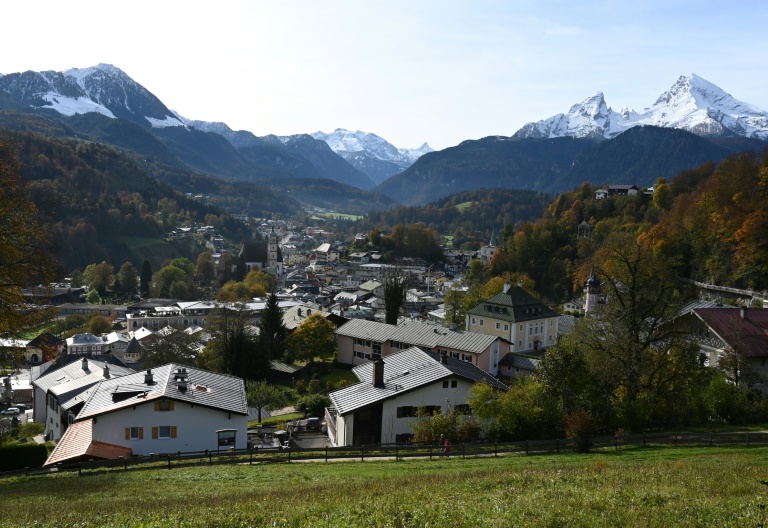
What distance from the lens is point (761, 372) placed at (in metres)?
35.6

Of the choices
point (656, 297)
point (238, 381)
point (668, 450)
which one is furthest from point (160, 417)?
point (656, 297)

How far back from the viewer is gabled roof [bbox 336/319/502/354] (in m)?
50.8

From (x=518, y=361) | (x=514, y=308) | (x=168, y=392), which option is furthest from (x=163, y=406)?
(x=514, y=308)

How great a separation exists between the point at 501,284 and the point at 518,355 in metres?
22.0

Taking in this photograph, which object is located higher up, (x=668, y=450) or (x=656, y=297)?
(x=656, y=297)

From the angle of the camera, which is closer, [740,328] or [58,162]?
[740,328]

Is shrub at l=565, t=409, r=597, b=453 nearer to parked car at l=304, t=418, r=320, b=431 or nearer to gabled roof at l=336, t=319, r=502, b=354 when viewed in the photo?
parked car at l=304, t=418, r=320, b=431

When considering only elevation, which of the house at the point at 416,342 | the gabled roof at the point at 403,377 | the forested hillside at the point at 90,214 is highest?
the forested hillside at the point at 90,214

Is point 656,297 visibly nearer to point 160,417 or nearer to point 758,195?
point 160,417

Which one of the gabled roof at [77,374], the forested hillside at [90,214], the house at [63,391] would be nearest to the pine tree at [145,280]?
the forested hillside at [90,214]

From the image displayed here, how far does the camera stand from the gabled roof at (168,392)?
3064cm

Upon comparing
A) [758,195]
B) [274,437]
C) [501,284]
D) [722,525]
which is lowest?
[274,437]

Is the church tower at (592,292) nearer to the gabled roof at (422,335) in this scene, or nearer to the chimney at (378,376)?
the gabled roof at (422,335)

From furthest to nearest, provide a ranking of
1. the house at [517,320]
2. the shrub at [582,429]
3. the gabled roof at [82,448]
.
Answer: the house at [517,320]
the gabled roof at [82,448]
the shrub at [582,429]
